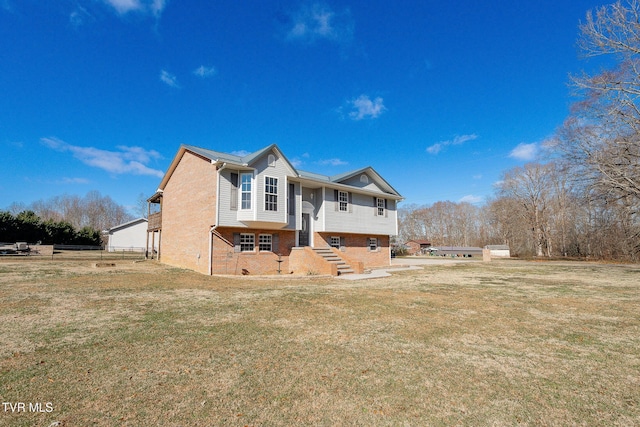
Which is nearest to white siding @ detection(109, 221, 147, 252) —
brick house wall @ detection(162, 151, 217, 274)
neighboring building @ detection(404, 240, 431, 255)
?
brick house wall @ detection(162, 151, 217, 274)

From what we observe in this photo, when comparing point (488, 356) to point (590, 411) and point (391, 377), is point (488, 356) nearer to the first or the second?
point (590, 411)

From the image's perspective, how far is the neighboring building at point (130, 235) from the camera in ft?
144

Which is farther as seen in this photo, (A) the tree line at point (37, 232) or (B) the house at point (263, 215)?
(A) the tree line at point (37, 232)

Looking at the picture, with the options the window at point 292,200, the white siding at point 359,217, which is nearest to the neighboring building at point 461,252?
the white siding at point 359,217

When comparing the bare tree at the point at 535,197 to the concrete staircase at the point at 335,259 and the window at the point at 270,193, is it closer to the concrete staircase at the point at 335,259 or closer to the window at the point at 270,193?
the concrete staircase at the point at 335,259

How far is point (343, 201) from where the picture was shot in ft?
65.7

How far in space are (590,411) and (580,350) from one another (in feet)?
7.18

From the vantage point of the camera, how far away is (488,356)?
4336mm

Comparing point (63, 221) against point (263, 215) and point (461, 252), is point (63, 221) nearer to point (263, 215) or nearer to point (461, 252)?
point (263, 215)

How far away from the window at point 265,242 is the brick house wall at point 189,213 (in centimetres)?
275

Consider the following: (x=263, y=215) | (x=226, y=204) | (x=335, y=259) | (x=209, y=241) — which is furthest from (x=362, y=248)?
(x=209, y=241)

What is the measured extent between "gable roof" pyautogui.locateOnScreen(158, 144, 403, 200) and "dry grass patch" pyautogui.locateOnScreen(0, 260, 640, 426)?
28.4 ft

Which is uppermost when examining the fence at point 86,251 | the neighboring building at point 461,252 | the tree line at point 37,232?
the tree line at point 37,232

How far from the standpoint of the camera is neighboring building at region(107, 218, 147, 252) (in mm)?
43969
